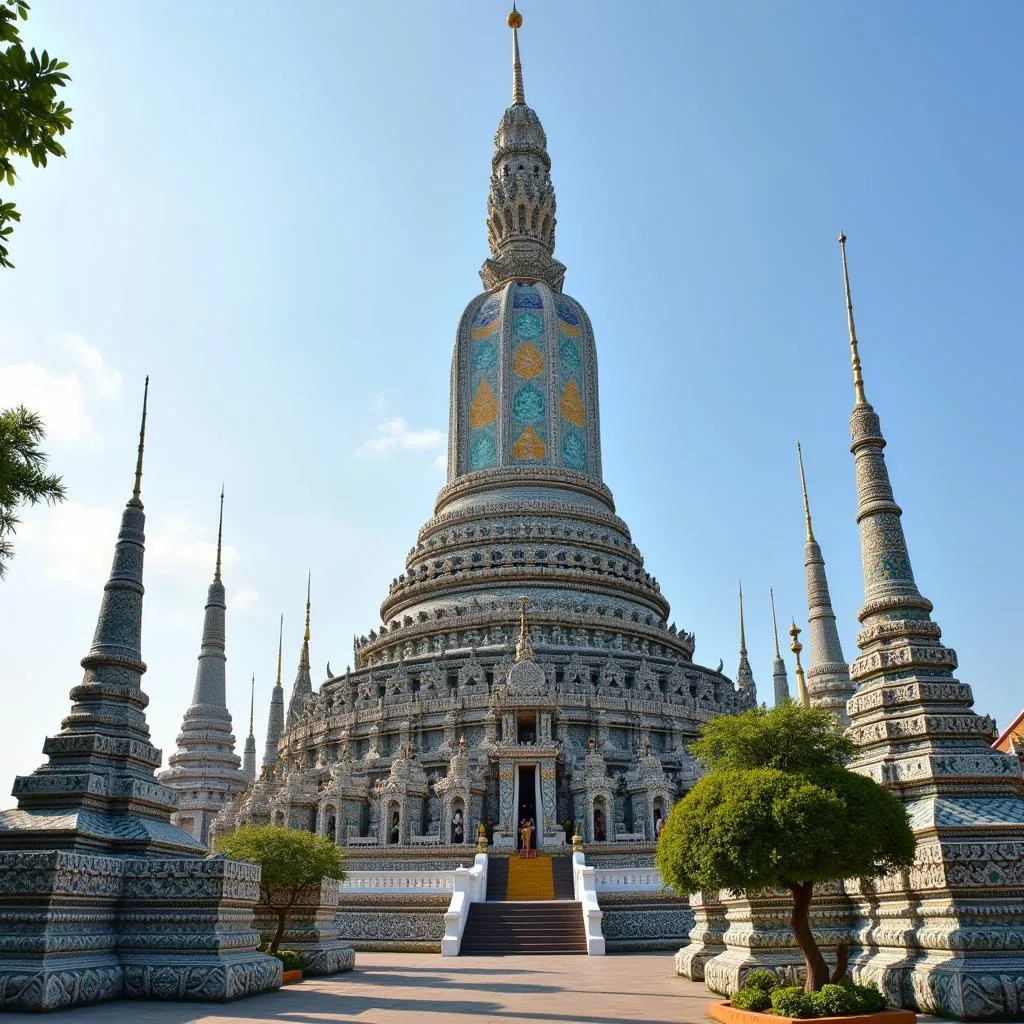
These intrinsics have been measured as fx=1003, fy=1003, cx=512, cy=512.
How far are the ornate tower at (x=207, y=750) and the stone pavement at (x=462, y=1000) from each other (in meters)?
27.7

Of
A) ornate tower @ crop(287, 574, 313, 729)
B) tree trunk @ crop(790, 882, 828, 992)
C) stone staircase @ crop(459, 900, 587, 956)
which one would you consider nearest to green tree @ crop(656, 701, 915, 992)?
tree trunk @ crop(790, 882, 828, 992)

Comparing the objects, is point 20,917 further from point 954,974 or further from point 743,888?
point 954,974

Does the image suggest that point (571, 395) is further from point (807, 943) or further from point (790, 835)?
point (807, 943)

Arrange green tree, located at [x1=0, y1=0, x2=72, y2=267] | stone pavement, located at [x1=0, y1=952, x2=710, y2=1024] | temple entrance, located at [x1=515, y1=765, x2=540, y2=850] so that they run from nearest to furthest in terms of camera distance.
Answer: green tree, located at [x1=0, y1=0, x2=72, y2=267]
stone pavement, located at [x1=0, y1=952, x2=710, y2=1024]
temple entrance, located at [x1=515, y1=765, x2=540, y2=850]

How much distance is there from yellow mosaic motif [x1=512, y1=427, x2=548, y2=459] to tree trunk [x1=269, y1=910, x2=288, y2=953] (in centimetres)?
3269

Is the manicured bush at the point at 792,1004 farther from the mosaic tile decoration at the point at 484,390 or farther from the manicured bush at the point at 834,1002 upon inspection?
the mosaic tile decoration at the point at 484,390

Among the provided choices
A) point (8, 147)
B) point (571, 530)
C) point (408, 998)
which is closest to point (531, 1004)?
point (408, 998)

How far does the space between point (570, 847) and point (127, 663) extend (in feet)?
59.5

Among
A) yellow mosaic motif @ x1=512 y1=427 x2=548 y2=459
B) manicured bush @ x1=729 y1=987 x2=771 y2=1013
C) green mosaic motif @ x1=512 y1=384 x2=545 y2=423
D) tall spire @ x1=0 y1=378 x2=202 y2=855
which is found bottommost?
manicured bush @ x1=729 y1=987 x2=771 y2=1013

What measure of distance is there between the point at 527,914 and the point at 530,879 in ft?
10.5

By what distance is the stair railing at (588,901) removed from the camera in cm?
2155

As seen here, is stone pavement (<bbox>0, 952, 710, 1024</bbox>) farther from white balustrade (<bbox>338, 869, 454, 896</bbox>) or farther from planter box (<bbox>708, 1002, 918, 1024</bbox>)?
white balustrade (<bbox>338, 869, 454, 896</bbox>)

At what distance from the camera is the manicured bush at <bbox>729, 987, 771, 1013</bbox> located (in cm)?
1095

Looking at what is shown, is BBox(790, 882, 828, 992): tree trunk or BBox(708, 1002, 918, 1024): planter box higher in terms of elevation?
BBox(790, 882, 828, 992): tree trunk
